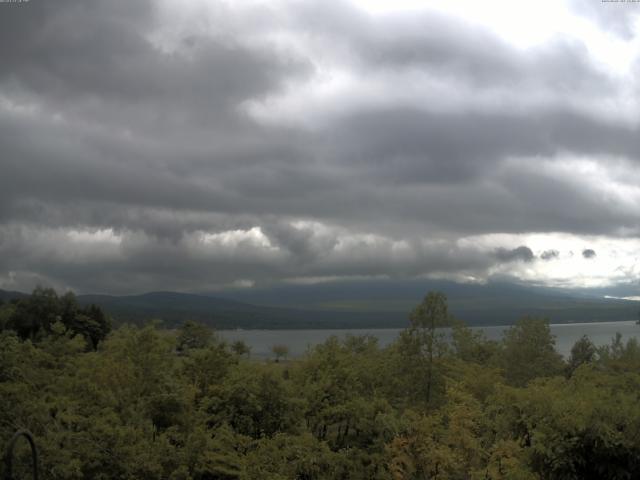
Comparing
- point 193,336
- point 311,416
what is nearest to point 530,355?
point 311,416

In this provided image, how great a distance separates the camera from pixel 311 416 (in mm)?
26516

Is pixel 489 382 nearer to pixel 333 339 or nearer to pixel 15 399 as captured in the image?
pixel 333 339

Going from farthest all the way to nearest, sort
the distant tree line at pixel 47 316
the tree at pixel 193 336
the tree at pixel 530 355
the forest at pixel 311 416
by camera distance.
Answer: the distant tree line at pixel 47 316, the tree at pixel 193 336, the tree at pixel 530 355, the forest at pixel 311 416

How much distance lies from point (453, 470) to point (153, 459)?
9624 mm

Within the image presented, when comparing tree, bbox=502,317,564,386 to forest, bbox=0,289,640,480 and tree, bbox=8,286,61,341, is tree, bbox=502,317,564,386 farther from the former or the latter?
tree, bbox=8,286,61,341

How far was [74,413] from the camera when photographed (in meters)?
22.0

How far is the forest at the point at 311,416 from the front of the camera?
19344 millimetres

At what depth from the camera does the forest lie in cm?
1934

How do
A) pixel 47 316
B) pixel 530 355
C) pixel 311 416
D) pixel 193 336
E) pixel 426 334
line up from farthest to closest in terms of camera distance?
pixel 47 316 → pixel 193 336 → pixel 530 355 → pixel 426 334 → pixel 311 416

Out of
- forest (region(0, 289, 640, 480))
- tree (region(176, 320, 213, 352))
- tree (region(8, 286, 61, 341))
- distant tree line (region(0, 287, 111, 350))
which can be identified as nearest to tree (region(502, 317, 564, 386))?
forest (region(0, 289, 640, 480))

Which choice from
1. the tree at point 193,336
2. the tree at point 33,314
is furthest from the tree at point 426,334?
the tree at point 33,314

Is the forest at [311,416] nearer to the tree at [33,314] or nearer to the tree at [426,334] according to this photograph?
the tree at [426,334]

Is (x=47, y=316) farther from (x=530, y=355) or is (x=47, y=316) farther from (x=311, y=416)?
(x=311, y=416)

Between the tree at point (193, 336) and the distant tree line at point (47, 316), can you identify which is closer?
the tree at point (193, 336)
